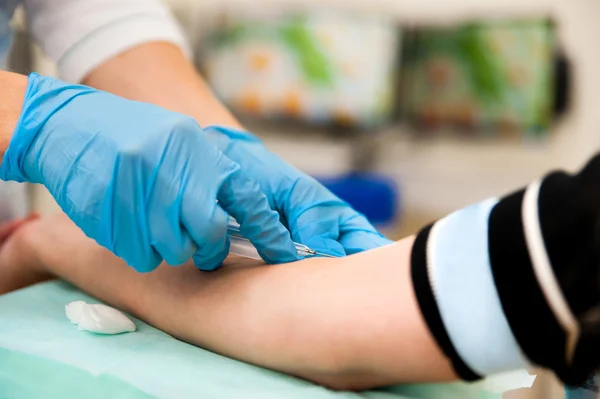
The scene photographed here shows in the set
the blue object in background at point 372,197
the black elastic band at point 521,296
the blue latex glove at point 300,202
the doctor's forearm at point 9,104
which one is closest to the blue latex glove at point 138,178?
the doctor's forearm at point 9,104

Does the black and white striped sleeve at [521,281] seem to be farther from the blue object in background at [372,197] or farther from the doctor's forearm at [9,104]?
the blue object in background at [372,197]

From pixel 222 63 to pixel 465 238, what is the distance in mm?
1689

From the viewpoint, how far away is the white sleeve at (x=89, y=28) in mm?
937

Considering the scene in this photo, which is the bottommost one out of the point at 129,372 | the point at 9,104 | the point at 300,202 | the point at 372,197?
the point at 372,197

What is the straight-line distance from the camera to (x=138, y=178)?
0.55 meters

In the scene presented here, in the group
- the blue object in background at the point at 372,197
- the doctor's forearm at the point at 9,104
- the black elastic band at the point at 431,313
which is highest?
the doctor's forearm at the point at 9,104

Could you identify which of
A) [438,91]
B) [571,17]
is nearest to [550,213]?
[438,91]

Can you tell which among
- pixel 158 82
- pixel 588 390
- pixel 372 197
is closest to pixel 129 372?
pixel 588 390

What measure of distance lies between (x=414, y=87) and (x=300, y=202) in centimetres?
127

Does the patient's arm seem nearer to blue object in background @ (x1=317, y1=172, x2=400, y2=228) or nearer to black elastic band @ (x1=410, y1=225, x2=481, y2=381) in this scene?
black elastic band @ (x1=410, y1=225, x2=481, y2=381)

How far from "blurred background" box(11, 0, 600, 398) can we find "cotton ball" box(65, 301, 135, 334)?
117 cm

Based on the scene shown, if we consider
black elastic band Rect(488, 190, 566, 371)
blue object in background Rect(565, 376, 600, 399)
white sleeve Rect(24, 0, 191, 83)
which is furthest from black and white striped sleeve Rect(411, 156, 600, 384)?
white sleeve Rect(24, 0, 191, 83)

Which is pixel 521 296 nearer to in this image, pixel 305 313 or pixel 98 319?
pixel 305 313

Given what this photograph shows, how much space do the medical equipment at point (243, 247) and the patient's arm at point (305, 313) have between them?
0.05 feet
